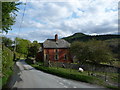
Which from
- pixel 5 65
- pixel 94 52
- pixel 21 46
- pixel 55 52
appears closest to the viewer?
pixel 5 65

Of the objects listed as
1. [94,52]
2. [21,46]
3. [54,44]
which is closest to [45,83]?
[94,52]

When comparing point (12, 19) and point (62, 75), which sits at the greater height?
point (12, 19)

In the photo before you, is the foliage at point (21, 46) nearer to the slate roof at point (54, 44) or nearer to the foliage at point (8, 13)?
the slate roof at point (54, 44)

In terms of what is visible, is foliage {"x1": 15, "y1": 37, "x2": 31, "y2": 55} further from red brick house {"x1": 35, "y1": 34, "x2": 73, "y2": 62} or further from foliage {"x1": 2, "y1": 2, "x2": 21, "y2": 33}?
foliage {"x1": 2, "y1": 2, "x2": 21, "y2": 33}

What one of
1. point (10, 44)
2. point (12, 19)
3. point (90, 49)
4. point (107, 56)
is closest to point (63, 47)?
point (90, 49)

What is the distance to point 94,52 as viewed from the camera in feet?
101

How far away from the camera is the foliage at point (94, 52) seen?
29141 mm

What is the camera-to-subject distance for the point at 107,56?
28.8 m

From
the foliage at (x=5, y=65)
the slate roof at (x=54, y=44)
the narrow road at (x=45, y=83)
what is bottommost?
the narrow road at (x=45, y=83)

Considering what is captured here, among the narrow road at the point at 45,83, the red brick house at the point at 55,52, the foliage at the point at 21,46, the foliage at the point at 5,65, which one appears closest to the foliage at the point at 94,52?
the red brick house at the point at 55,52

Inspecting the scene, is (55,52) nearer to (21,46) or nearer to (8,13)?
(8,13)

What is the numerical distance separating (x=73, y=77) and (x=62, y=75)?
8.18 feet

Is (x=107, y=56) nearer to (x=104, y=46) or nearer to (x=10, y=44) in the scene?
(x=104, y=46)

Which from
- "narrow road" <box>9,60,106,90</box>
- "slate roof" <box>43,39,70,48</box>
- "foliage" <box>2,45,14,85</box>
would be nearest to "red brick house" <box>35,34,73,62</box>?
"slate roof" <box>43,39,70,48</box>
